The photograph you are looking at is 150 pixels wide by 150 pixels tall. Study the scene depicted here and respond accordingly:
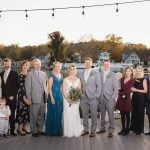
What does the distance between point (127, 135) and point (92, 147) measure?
1487 mm

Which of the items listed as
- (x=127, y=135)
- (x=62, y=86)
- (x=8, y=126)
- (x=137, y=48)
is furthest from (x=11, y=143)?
(x=137, y=48)

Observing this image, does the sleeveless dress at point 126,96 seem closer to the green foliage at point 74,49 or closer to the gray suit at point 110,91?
the gray suit at point 110,91

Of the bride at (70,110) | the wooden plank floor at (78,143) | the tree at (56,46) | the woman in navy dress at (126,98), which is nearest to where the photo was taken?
the wooden plank floor at (78,143)

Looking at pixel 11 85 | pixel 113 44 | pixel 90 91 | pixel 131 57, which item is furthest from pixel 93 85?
pixel 131 57

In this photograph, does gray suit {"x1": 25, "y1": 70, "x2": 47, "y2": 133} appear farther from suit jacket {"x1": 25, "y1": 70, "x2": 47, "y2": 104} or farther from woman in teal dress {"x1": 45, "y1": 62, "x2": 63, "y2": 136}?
woman in teal dress {"x1": 45, "y1": 62, "x2": 63, "y2": 136}

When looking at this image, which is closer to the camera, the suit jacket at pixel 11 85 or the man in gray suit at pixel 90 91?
the man in gray suit at pixel 90 91

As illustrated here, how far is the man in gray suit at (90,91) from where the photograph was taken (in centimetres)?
850

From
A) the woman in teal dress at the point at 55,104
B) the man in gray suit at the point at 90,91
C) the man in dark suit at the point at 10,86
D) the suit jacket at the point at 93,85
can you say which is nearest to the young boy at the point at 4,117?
the man in dark suit at the point at 10,86

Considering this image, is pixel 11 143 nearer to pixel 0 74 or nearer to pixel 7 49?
pixel 0 74

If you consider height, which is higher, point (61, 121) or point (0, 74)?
point (0, 74)

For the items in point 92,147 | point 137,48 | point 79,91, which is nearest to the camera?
point 92,147

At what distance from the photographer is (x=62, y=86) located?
864 cm

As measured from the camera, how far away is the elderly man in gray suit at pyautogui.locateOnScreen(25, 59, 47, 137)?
28.0 feet

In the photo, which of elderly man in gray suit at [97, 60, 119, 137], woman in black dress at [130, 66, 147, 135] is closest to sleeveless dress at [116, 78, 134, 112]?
woman in black dress at [130, 66, 147, 135]
